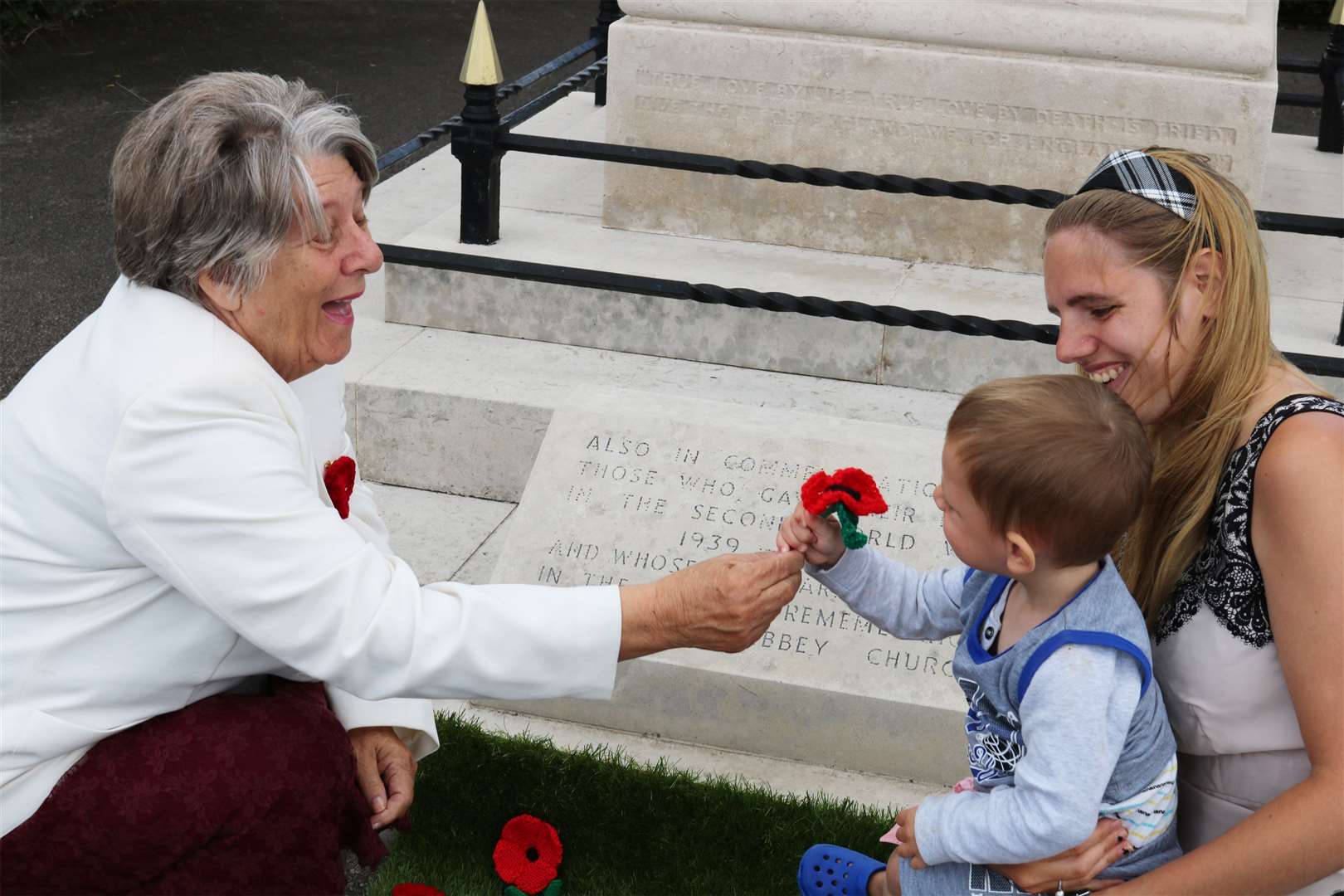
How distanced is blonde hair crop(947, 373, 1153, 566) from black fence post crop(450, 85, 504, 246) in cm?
311

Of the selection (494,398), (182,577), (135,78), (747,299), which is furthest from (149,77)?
(182,577)

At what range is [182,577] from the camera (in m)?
2.09

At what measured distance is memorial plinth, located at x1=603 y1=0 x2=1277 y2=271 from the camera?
4.73 metres

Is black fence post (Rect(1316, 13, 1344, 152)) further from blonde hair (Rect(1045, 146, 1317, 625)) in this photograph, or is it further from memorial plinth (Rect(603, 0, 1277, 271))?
blonde hair (Rect(1045, 146, 1317, 625))

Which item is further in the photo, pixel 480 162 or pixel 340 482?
pixel 480 162

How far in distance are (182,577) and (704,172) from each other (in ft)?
9.79

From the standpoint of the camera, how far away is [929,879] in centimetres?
227

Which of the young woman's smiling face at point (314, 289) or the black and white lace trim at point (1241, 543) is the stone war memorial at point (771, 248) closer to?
the young woman's smiling face at point (314, 289)

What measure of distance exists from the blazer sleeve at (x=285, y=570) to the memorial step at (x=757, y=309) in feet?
8.58

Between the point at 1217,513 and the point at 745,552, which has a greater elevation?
the point at 1217,513

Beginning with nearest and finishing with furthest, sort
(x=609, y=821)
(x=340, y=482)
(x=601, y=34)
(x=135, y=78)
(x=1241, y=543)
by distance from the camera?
(x=1241, y=543)
(x=340, y=482)
(x=609, y=821)
(x=601, y=34)
(x=135, y=78)

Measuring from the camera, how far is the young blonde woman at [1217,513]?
6.28ft

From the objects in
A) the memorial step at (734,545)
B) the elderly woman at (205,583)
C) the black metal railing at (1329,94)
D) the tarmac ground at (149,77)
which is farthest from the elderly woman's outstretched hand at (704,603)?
the black metal railing at (1329,94)

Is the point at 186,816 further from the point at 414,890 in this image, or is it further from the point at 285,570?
the point at 414,890
